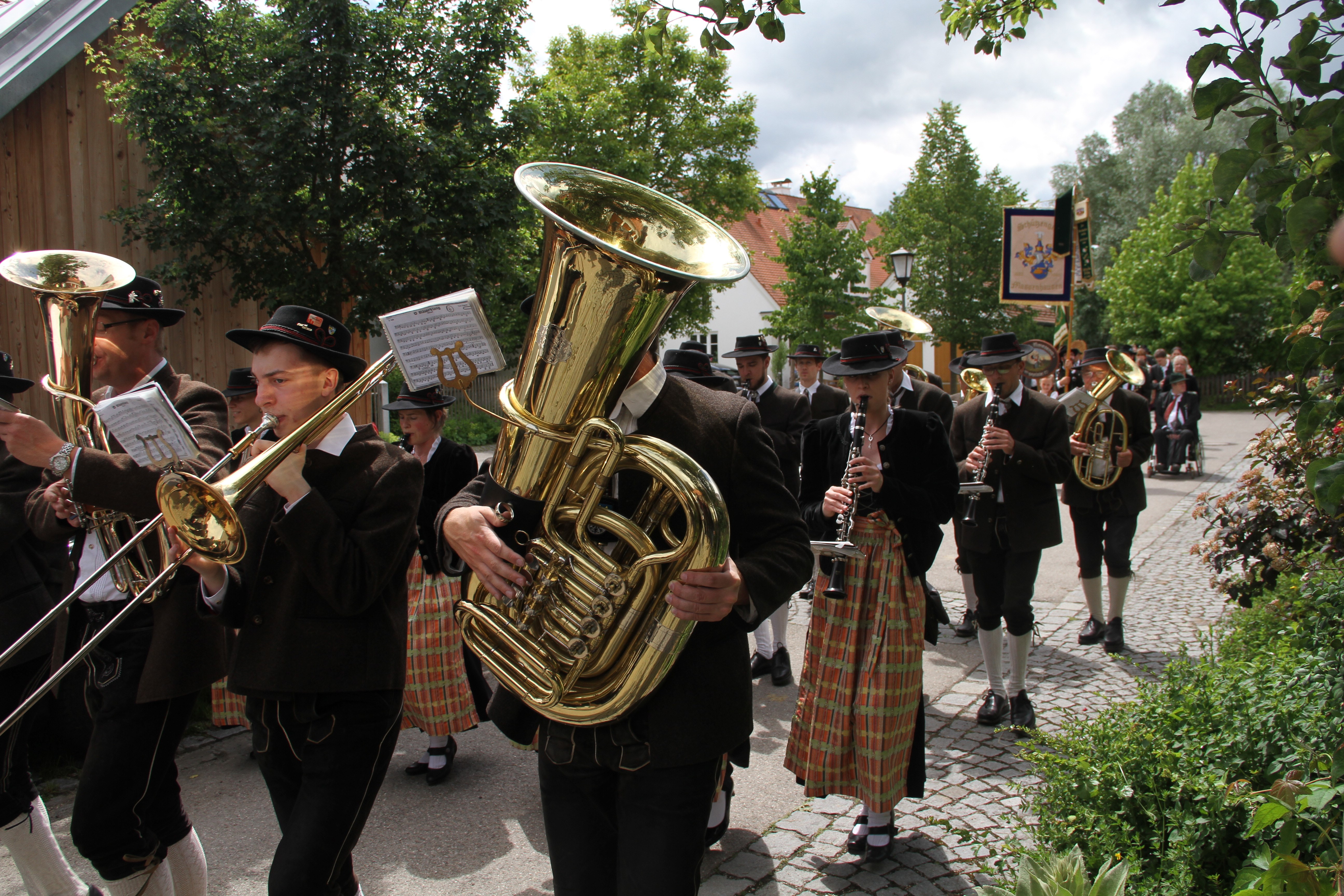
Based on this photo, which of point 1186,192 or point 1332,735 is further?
point 1186,192

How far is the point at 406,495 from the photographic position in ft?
8.59

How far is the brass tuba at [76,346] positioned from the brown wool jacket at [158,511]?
12cm

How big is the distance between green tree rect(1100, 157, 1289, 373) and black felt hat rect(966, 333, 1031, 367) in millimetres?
28280

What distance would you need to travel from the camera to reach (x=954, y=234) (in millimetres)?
31969

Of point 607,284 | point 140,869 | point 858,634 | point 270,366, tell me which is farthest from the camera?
point 858,634

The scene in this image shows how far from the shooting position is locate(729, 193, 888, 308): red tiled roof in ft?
129

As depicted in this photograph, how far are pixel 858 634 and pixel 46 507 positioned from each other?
303 centimetres

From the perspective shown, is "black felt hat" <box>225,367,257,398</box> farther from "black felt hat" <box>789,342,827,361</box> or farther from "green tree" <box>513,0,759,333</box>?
"green tree" <box>513,0,759,333</box>

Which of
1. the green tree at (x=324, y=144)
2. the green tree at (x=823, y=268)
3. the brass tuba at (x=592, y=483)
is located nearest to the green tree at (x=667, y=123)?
the green tree at (x=823, y=268)

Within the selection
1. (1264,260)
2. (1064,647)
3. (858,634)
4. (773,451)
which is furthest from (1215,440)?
(773,451)

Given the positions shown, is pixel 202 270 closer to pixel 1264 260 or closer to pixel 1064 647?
pixel 1064 647

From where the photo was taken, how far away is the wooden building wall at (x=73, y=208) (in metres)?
7.02

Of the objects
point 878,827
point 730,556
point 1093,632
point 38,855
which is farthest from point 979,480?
point 38,855

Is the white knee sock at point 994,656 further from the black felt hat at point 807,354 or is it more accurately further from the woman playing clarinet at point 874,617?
the black felt hat at point 807,354
